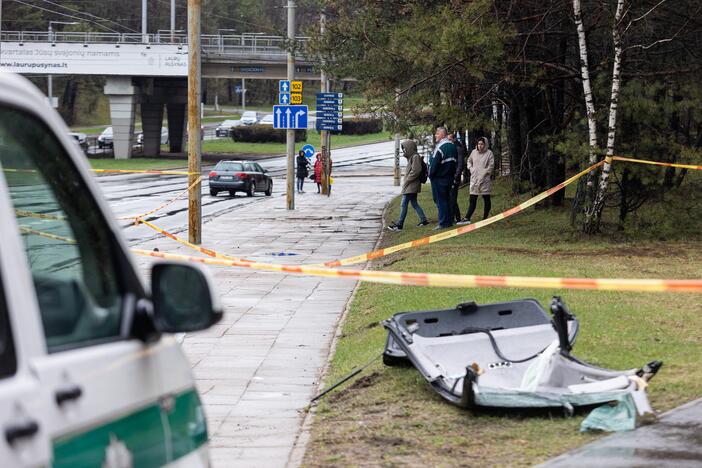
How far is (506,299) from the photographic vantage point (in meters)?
11.5

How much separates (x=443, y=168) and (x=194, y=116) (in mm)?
4876

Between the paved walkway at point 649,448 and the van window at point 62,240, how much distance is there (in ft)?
10.8

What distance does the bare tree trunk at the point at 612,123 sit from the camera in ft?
59.8

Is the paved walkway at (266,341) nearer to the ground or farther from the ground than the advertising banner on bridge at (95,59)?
nearer to the ground

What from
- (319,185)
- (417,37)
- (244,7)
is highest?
(244,7)

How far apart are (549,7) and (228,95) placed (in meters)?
121

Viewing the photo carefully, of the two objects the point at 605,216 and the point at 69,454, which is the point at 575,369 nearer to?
the point at 69,454

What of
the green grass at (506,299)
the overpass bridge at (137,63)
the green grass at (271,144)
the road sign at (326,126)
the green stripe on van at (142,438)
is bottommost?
the green grass at (271,144)

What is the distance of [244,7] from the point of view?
4131 inches

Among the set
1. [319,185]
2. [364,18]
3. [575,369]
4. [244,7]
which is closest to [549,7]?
[364,18]

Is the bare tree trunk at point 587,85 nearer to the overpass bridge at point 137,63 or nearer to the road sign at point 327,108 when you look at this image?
the road sign at point 327,108

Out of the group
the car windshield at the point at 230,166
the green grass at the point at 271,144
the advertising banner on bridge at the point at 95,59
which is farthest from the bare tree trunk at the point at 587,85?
the green grass at the point at 271,144

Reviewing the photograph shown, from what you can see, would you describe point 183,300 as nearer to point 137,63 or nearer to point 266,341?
point 266,341

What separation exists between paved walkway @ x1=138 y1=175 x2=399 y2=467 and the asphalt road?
2295 millimetres
